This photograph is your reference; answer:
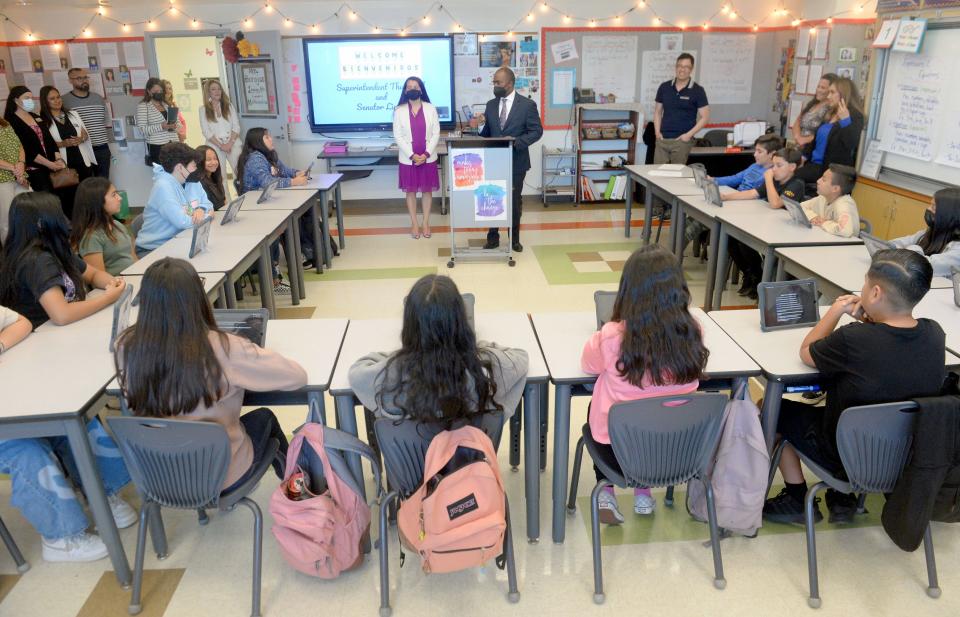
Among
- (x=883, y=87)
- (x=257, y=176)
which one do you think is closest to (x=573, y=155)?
(x=883, y=87)

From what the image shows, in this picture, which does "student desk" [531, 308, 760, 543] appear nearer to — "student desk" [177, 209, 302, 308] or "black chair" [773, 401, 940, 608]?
"black chair" [773, 401, 940, 608]

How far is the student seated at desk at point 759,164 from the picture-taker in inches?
195

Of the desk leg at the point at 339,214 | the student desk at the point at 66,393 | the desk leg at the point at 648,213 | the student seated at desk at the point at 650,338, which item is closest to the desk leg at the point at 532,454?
the student seated at desk at the point at 650,338

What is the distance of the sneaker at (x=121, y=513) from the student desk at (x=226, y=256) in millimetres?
1130

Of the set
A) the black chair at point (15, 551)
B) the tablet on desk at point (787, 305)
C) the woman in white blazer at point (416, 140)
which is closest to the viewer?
the black chair at point (15, 551)

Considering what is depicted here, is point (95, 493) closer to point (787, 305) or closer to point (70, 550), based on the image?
point (70, 550)

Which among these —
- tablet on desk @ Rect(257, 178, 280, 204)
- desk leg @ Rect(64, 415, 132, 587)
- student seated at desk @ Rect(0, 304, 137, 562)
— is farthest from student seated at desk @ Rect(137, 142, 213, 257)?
desk leg @ Rect(64, 415, 132, 587)

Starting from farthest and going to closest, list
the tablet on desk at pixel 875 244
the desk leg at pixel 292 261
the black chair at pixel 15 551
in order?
1. the desk leg at pixel 292 261
2. the tablet on desk at pixel 875 244
3. the black chair at pixel 15 551

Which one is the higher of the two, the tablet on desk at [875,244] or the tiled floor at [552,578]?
the tablet on desk at [875,244]

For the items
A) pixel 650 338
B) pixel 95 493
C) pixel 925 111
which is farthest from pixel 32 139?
pixel 925 111

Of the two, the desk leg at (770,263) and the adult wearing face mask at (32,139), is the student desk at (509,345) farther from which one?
the adult wearing face mask at (32,139)

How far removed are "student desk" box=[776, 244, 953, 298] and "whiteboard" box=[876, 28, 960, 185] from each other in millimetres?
1982

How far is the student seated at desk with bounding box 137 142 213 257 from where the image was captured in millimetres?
4027

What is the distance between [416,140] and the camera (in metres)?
6.37
